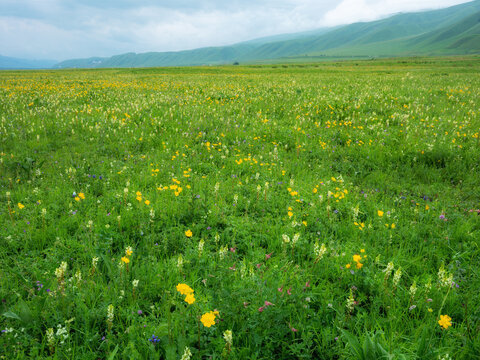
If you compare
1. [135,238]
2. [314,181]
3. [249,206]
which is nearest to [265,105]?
[314,181]

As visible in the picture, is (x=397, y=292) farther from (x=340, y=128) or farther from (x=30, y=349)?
(x=340, y=128)

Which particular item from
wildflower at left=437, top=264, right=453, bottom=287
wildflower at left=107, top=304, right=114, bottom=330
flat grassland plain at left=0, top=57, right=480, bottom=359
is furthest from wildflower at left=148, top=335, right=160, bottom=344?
wildflower at left=437, top=264, right=453, bottom=287

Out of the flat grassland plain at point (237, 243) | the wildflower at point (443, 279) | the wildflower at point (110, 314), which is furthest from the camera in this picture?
the wildflower at point (443, 279)

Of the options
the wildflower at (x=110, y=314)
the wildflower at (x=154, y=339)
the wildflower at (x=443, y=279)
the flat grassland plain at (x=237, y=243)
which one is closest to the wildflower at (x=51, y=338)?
the flat grassland plain at (x=237, y=243)

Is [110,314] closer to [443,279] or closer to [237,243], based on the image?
[237,243]

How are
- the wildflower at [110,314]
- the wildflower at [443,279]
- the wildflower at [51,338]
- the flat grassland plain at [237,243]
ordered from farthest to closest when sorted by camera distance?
the wildflower at [443,279]
the flat grassland plain at [237,243]
the wildflower at [110,314]
the wildflower at [51,338]

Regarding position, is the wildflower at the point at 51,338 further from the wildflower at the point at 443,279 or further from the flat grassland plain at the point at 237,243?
the wildflower at the point at 443,279

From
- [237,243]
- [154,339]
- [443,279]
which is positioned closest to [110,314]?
[154,339]

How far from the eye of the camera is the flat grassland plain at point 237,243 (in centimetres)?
250

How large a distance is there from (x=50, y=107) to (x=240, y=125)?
8.90m

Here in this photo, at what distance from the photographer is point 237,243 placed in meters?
4.11

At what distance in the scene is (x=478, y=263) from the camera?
3678mm

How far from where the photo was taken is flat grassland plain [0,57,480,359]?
2.50 meters

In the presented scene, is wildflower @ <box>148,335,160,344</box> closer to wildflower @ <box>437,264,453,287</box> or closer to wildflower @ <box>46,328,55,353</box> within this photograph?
wildflower @ <box>46,328,55,353</box>
